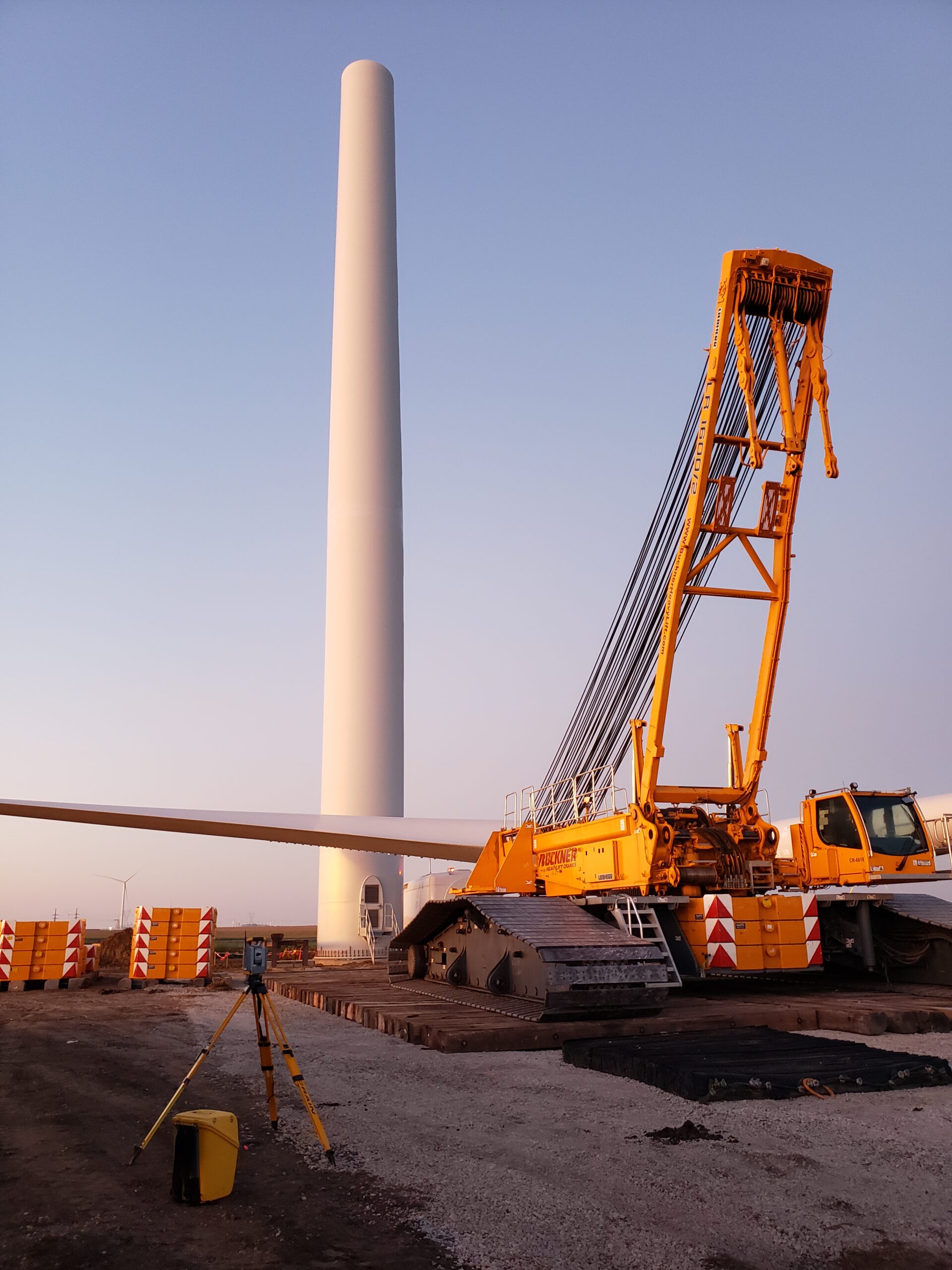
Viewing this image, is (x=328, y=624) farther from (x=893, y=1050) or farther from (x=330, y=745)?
(x=893, y=1050)

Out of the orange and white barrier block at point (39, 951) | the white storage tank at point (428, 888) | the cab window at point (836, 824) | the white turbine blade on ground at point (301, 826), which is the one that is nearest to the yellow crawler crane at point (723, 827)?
the cab window at point (836, 824)

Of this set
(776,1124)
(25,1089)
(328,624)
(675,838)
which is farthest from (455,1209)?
(328,624)

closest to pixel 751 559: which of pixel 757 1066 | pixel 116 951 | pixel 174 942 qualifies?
pixel 757 1066

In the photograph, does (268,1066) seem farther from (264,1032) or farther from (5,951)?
(5,951)

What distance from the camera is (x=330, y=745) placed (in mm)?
36188

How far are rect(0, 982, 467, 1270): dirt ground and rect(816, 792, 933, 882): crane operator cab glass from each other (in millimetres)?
10258

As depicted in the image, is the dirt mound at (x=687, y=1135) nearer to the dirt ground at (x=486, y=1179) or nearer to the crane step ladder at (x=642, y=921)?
the dirt ground at (x=486, y=1179)

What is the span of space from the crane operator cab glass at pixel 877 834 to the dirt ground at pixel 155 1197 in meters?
10.3

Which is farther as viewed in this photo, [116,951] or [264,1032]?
[116,951]

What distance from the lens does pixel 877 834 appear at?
608 inches

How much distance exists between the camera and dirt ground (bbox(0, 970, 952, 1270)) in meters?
4.54

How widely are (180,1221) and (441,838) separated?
30272mm

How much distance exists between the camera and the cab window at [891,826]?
15359 mm

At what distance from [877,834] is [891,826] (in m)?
0.34
